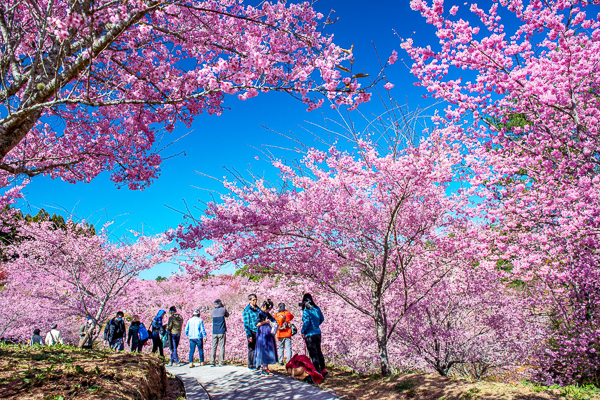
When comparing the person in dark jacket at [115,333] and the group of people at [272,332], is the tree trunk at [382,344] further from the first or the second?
the person in dark jacket at [115,333]

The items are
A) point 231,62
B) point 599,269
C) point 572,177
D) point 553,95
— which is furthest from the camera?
point 599,269

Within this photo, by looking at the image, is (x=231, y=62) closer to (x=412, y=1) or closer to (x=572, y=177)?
(x=412, y=1)

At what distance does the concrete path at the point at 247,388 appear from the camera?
5.01 m

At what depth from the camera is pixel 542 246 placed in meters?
4.93

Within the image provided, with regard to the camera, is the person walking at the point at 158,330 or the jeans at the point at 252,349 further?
the person walking at the point at 158,330

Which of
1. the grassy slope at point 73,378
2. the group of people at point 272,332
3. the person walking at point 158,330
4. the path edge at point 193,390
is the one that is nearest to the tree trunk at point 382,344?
the group of people at point 272,332

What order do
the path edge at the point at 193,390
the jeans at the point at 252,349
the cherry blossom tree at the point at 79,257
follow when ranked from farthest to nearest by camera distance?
the cherry blossom tree at the point at 79,257 < the jeans at the point at 252,349 < the path edge at the point at 193,390

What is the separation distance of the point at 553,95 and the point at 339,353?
12.5 meters

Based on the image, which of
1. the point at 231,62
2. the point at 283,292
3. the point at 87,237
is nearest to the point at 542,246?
the point at 231,62

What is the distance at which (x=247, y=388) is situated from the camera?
18.6 ft

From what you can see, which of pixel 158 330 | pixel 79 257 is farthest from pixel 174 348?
pixel 79 257

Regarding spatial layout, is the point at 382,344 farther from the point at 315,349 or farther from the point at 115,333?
the point at 115,333

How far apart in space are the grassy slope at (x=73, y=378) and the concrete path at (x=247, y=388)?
1.05 metres

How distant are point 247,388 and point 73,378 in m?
3.04
